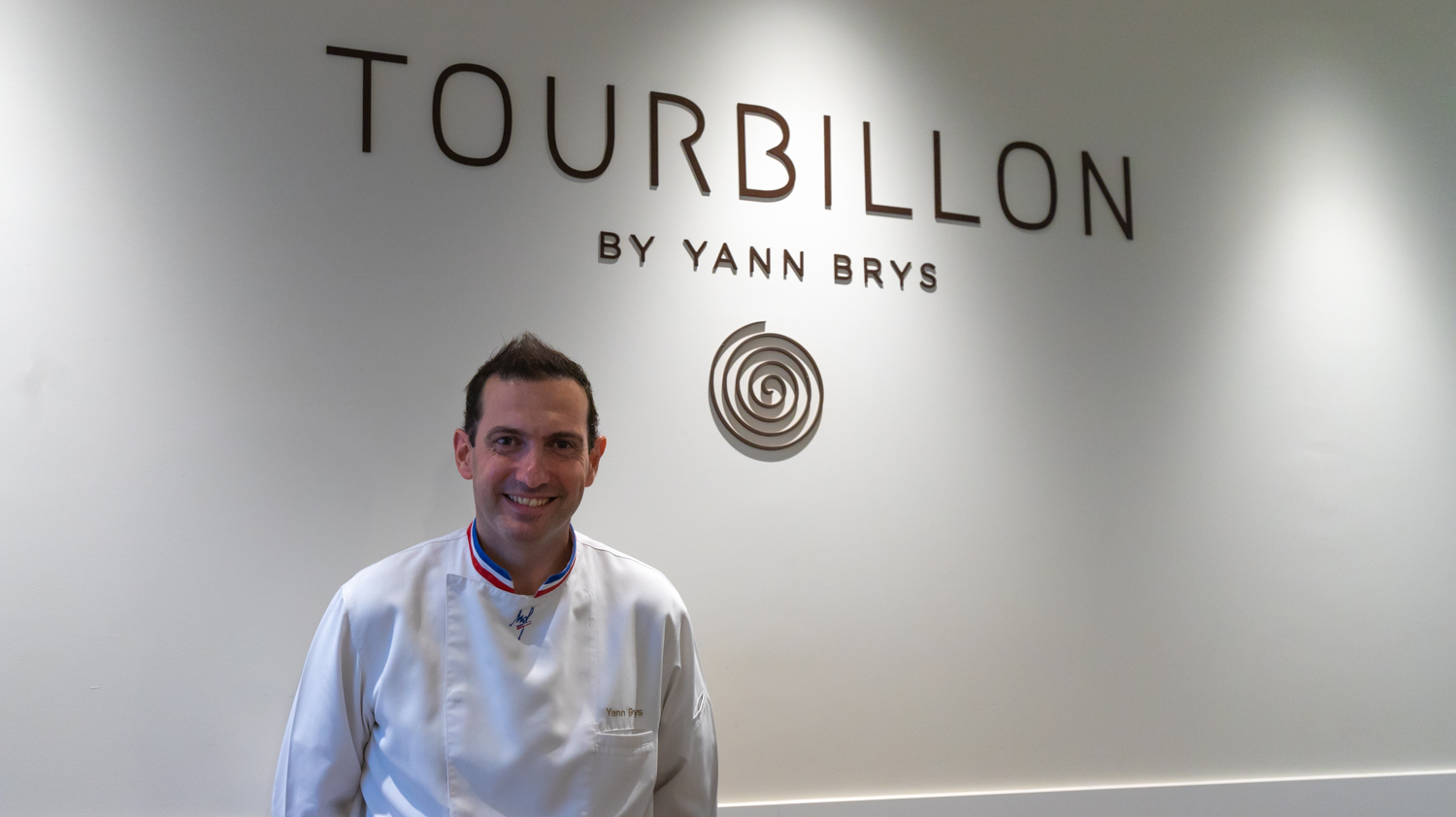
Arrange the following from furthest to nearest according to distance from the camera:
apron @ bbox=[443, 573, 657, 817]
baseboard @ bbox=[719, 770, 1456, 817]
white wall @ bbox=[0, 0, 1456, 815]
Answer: baseboard @ bbox=[719, 770, 1456, 817] < white wall @ bbox=[0, 0, 1456, 815] < apron @ bbox=[443, 573, 657, 817]

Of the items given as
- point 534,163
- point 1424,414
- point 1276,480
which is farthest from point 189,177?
point 1424,414

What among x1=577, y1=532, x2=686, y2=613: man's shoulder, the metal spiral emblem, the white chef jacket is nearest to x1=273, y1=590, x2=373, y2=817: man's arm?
the white chef jacket

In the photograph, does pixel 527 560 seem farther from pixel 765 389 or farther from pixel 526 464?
pixel 765 389

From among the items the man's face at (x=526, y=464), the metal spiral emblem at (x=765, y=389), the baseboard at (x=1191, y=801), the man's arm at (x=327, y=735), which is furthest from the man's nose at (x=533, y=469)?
the baseboard at (x=1191, y=801)

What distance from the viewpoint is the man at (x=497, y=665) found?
1.61 metres

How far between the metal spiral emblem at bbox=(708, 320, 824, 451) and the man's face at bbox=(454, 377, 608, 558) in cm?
54

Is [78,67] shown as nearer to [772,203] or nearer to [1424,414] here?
[772,203]

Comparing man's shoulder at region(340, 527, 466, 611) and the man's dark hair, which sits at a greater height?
the man's dark hair

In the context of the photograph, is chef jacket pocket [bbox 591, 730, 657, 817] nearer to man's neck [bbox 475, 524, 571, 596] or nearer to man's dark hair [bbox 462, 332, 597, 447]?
man's neck [bbox 475, 524, 571, 596]

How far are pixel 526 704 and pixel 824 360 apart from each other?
990 millimetres

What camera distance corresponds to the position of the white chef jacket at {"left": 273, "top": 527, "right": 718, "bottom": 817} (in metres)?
1.61

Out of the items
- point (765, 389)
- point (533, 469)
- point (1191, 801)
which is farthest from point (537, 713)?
point (1191, 801)

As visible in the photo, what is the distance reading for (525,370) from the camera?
1.69 meters

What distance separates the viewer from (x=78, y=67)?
75.4 inches
